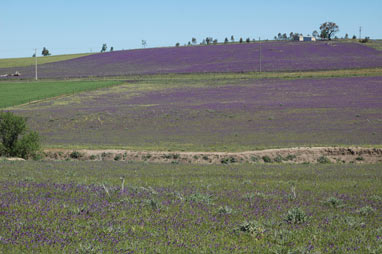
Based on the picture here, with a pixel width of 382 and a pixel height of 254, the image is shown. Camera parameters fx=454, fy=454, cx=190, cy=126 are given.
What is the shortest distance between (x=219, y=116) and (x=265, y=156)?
71.2 ft

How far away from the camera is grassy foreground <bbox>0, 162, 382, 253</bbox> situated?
7031mm

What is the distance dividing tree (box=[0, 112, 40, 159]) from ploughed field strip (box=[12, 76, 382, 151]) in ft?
17.7

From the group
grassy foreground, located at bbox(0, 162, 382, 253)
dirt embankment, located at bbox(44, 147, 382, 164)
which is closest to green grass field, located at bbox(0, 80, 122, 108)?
dirt embankment, located at bbox(44, 147, 382, 164)

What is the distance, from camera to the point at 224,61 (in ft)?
359

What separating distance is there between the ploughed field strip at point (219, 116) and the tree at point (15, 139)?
17.7 feet

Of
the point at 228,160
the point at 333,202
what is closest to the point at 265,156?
the point at 228,160

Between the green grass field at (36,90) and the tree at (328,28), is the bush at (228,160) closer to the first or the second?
the green grass field at (36,90)

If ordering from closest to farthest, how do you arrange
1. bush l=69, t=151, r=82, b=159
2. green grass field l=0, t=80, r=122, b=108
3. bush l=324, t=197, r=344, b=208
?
bush l=324, t=197, r=344, b=208, bush l=69, t=151, r=82, b=159, green grass field l=0, t=80, r=122, b=108

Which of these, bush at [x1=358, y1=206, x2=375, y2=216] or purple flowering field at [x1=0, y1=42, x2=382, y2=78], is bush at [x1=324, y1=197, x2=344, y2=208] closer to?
bush at [x1=358, y1=206, x2=375, y2=216]

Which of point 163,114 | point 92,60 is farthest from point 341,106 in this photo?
point 92,60

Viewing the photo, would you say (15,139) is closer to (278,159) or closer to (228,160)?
(228,160)

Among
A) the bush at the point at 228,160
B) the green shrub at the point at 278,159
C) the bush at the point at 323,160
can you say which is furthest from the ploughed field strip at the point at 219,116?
the bush at the point at 323,160

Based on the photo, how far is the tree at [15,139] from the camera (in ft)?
98.9

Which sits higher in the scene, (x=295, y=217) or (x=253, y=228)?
(x=253, y=228)
